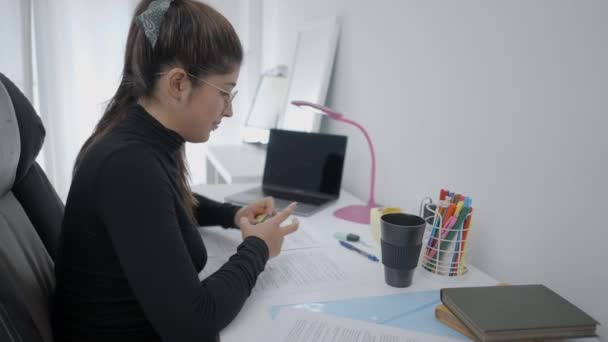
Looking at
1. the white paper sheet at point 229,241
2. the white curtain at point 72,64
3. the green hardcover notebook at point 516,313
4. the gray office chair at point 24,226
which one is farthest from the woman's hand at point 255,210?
the white curtain at point 72,64

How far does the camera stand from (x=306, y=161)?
138cm

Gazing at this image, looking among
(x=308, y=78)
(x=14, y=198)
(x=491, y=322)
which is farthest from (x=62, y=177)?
(x=491, y=322)

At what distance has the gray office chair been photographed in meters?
0.59

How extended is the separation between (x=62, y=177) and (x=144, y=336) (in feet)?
6.74

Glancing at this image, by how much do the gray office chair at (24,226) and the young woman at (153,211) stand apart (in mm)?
50

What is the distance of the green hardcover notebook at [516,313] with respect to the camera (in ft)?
1.90

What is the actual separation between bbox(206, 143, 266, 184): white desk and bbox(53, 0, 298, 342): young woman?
79 centimetres

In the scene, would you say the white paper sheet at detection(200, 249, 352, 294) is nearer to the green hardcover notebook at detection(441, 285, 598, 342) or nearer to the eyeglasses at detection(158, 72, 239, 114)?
the green hardcover notebook at detection(441, 285, 598, 342)

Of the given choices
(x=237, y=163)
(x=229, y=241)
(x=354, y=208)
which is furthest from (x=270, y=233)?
(x=237, y=163)

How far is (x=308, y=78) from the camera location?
5.76ft

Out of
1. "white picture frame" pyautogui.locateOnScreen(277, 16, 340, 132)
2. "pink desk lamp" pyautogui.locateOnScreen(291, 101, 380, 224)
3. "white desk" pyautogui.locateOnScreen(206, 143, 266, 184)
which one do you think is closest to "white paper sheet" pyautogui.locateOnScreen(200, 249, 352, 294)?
"pink desk lamp" pyautogui.locateOnScreen(291, 101, 380, 224)

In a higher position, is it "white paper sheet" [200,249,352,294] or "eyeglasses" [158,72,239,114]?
"eyeglasses" [158,72,239,114]

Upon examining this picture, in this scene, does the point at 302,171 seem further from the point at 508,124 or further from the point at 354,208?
the point at 508,124

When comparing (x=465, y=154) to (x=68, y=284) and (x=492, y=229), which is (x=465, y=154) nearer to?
(x=492, y=229)
